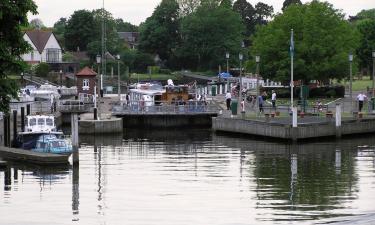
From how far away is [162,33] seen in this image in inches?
6752

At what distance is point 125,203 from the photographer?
4153cm

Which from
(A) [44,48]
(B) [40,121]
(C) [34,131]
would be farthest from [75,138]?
(A) [44,48]

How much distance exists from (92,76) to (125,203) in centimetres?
7184

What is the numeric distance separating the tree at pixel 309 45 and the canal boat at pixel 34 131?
109 ft

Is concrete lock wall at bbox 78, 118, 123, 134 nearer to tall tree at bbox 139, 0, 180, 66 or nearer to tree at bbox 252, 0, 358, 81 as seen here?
tree at bbox 252, 0, 358, 81

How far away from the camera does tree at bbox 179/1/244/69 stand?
160m

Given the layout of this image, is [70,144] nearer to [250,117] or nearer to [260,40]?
[250,117]

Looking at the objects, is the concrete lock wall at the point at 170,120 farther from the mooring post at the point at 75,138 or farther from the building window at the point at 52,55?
the building window at the point at 52,55

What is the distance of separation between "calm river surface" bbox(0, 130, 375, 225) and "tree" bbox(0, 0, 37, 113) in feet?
16.8

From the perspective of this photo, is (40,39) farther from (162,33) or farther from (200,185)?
(200,185)

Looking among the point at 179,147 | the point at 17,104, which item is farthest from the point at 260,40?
the point at 179,147

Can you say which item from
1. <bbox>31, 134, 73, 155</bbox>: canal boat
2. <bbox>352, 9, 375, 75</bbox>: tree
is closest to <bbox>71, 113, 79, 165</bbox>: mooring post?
<bbox>31, 134, 73, 155</bbox>: canal boat

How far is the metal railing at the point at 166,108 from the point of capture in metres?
82.3

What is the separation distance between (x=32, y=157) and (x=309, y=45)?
148ft
